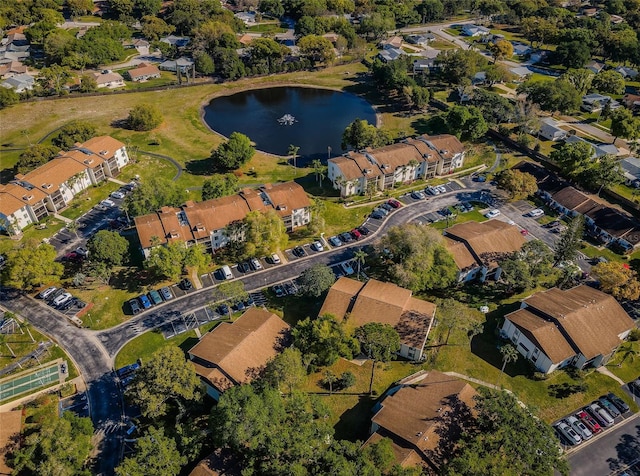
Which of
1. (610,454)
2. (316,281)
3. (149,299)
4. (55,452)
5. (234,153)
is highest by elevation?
(234,153)

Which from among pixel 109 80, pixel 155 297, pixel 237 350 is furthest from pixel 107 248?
pixel 109 80

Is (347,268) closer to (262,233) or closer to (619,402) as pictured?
(262,233)

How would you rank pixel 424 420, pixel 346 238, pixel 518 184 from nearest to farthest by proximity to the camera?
pixel 424 420 → pixel 346 238 → pixel 518 184

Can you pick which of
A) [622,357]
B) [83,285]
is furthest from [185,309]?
[622,357]

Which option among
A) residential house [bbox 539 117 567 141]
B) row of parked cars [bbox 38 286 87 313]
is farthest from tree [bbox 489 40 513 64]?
row of parked cars [bbox 38 286 87 313]

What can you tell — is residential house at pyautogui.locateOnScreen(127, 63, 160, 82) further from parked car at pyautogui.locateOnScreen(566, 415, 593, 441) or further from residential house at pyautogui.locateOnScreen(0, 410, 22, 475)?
parked car at pyautogui.locateOnScreen(566, 415, 593, 441)
